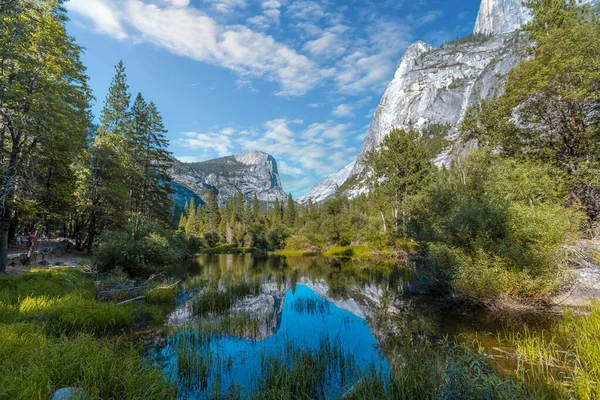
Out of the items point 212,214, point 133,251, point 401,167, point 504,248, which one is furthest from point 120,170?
point 212,214

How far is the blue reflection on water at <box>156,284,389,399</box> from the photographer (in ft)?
22.7

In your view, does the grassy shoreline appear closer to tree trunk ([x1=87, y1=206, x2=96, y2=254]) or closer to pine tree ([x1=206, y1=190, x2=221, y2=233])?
tree trunk ([x1=87, y1=206, x2=96, y2=254])

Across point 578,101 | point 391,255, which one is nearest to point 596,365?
point 578,101

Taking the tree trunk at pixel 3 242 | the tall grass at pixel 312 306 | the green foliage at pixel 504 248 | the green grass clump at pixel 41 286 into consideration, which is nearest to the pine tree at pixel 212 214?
the tree trunk at pixel 3 242

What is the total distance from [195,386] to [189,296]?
11.2 m

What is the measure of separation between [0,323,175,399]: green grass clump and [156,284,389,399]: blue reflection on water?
1.37m

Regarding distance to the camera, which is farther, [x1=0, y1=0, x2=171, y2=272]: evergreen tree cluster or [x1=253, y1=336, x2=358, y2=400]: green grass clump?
[x1=0, y1=0, x2=171, y2=272]: evergreen tree cluster

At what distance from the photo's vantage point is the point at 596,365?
5160 mm

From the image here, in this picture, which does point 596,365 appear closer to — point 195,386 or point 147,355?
point 195,386

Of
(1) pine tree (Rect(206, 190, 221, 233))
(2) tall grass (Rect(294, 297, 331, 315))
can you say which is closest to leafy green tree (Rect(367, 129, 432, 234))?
(2) tall grass (Rect(294, 297, 331, 315))

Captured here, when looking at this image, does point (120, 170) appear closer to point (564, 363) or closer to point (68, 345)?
point (68, 345)

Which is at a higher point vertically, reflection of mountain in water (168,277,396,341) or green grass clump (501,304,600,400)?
green grass clump (501,304,600,400)

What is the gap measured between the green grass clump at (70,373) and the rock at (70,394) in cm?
15

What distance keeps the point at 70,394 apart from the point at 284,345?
20.8ft
